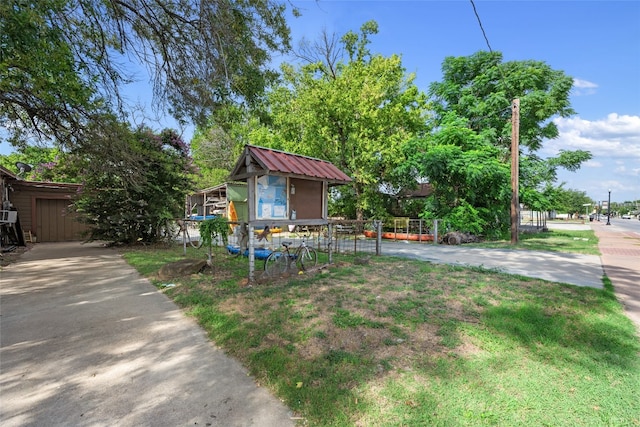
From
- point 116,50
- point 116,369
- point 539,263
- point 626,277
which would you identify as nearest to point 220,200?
point 116,50

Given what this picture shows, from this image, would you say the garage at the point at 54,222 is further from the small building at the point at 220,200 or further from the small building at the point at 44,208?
the small building at the point at 220,200

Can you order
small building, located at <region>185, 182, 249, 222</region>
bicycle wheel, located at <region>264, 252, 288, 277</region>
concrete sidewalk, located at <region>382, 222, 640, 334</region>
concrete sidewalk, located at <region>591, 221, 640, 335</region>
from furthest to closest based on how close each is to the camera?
small building, located at <region>185, 182, 249, 222</region> < bicycle wheel, located at <region>264, 252, 288, 277</region> < concrete sidewalk, located at <region>382, 222, 640, 334</region> < concrete sidewalk, located at <region>591, 221, 640, 335</region>

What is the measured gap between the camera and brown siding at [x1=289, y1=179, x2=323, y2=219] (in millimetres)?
6789

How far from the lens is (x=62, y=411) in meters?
2.31

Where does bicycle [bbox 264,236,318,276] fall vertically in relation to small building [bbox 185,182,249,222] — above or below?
below

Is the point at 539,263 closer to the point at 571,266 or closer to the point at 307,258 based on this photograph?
the point at 571,266

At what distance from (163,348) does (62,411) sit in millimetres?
1067

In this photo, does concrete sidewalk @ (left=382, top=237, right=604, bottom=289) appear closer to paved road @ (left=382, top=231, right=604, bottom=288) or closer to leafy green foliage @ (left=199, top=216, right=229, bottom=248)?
paved road @ (left=382, top=231, right=604, bottom=288)

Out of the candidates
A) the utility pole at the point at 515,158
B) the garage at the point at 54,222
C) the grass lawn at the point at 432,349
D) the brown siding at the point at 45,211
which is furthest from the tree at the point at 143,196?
the utility pole at the point at 515,158

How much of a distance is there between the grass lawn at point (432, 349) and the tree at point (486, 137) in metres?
9.60

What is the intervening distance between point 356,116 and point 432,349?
15.1 metres

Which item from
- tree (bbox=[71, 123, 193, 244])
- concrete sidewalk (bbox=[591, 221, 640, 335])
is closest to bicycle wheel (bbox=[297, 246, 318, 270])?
concrete sidewalk (bbox=[591, 221, 640, 335])

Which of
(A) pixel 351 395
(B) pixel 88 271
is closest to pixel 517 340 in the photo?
(A) pixel 351 395

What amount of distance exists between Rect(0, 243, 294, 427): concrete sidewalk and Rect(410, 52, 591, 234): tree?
1345cm
